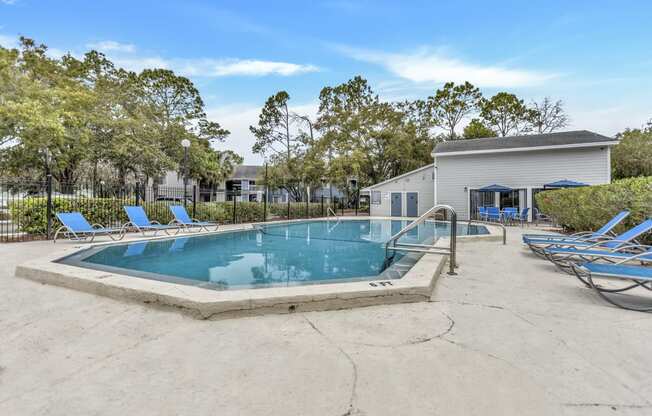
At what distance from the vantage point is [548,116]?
104ft

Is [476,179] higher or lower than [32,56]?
lower

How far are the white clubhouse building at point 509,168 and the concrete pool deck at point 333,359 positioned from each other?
1775 cm

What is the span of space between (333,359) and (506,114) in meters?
36.2

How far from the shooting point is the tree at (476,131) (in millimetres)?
31172

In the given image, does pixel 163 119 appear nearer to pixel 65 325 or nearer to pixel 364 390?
pixel 65 325

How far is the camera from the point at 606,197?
25.2 feet

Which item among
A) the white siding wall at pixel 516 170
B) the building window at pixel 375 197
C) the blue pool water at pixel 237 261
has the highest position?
the white siding wall at pixel 516 170

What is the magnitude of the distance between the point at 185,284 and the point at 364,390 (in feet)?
8.73

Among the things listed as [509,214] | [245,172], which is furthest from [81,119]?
[245,172]

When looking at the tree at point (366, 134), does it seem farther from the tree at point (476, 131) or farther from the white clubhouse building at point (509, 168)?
the white clubhouse building at point (509, 168)

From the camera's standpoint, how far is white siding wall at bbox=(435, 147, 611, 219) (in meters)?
17.5

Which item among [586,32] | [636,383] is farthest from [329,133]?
[636,383]

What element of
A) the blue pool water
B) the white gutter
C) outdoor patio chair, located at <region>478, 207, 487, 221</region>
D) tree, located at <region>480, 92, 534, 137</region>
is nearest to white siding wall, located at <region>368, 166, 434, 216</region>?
the white gutter

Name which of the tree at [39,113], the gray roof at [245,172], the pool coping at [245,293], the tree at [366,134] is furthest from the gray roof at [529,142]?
the gray roof at [245,172]
